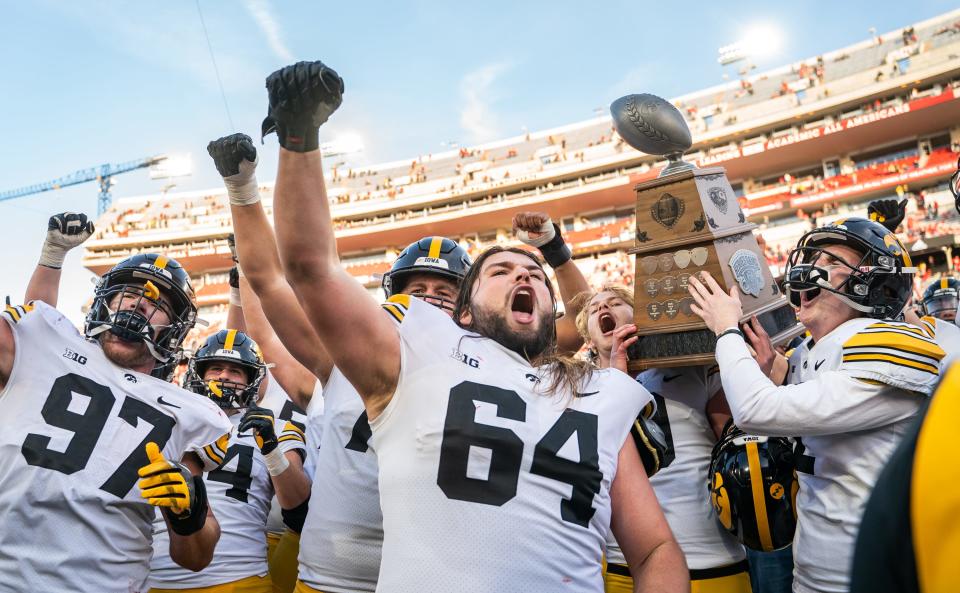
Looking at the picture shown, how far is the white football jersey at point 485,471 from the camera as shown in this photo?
5.30ft

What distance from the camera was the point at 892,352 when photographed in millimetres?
2061

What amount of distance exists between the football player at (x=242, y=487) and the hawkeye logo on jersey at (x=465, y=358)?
4.67ft

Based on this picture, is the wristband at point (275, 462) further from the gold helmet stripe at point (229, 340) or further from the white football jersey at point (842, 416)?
the white football jersey at point (842, 416)

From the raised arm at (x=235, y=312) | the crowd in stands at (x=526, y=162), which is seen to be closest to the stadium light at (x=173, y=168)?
the crowd in stands at (x=526, y=162)

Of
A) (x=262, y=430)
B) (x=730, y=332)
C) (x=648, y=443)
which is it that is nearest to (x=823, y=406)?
(x=730, y=332)

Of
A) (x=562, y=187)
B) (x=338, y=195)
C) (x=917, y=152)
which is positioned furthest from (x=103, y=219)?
(x=917, y=152)

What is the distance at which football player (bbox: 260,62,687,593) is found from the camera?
1618 mm

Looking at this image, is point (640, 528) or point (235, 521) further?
point (235, 521)

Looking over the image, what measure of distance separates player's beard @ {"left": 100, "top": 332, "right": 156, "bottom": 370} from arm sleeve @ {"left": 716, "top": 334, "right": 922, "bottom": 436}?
2.30m

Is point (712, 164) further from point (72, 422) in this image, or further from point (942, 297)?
point (72, 422)

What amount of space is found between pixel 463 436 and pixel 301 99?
96cm

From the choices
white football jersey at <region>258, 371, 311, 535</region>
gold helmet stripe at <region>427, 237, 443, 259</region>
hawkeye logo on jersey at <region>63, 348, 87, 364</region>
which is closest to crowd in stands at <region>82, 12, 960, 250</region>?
white football jersey at <region>258, 371, 311, 535</region>

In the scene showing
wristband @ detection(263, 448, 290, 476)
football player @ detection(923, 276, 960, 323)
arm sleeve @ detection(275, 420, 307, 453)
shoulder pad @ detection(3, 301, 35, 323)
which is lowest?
wristband @ detection(263, 448, 290, 476)

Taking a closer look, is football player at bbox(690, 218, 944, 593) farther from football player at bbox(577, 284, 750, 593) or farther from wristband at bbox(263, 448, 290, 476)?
wristband at bbox(263, 448, 290, 476)
